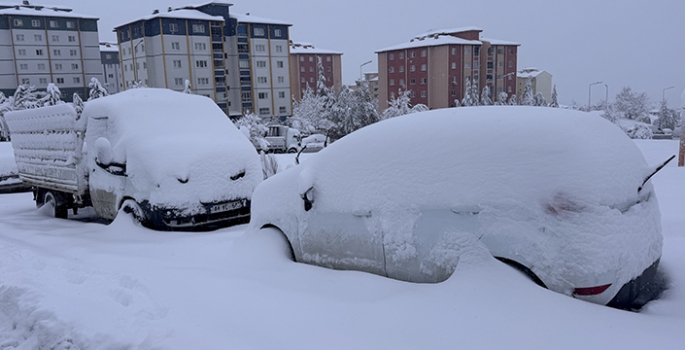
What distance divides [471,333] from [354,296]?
99 cm

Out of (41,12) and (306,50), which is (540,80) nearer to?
(306,50)

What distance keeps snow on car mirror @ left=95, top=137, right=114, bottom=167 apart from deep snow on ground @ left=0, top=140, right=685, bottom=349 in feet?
7.02

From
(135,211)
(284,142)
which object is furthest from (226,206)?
(284,142)

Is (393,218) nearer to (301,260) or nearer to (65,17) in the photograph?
(301,260)

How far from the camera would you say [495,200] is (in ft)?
10.3

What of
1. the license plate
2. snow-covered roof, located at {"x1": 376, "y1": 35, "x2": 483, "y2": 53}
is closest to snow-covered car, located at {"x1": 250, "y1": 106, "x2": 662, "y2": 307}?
the license plate

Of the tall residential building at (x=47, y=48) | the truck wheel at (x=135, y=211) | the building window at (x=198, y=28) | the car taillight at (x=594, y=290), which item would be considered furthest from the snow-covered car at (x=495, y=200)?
the tall residential building at (x=47, y=48)

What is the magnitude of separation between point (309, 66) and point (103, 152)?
76587mm

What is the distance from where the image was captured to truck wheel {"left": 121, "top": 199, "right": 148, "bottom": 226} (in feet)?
21.9

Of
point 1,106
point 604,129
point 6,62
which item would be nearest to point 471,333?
point 604,129

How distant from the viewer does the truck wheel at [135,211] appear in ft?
21.9

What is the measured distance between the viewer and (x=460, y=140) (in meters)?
3.43

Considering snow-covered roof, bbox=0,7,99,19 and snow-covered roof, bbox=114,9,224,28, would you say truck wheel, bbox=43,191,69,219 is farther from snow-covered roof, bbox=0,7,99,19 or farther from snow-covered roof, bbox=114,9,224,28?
snow-covered roof, bbox=0,7,99,19

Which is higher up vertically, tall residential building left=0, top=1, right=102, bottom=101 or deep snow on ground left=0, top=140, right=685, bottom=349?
tall residential building left=0, top=1, right=102, bottom=101
